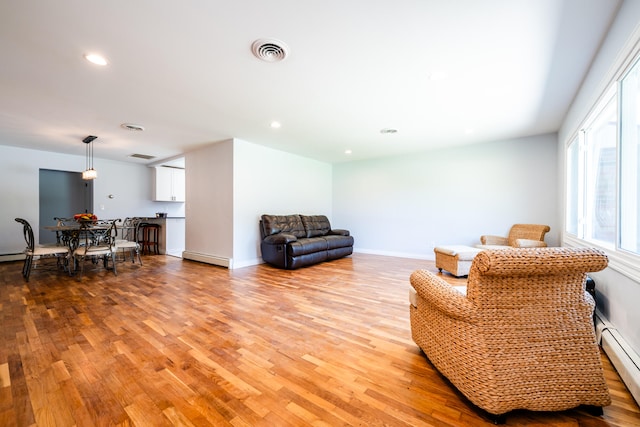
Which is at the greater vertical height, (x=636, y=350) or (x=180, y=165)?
(x=180, y=165)

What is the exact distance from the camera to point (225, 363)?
1.75 meters

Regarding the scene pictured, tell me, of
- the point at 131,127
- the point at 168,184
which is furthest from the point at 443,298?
the point at 168,184

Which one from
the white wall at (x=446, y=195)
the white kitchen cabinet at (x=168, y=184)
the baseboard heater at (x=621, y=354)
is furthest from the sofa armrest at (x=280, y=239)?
the white kitchen cabinet at (x=168, y=184)

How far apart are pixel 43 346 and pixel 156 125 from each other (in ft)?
10.7

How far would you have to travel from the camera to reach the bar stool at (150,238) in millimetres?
6711

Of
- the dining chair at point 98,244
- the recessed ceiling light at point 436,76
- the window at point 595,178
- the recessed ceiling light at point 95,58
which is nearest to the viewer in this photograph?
the recessed ceiling light at point 95,58

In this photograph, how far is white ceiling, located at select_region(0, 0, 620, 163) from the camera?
1.77 m

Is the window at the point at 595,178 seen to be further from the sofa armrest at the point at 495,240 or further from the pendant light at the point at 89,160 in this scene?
the pendant light at the point at 89,160

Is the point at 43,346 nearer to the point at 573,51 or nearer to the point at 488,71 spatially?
the point at 488,71

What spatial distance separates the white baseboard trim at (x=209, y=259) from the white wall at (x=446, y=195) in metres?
3.48

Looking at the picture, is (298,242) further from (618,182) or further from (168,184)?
(168,184)

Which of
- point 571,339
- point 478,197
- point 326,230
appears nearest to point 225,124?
point 326,230

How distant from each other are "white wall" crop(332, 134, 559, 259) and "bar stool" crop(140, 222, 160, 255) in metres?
4.86

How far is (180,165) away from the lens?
297 inches
